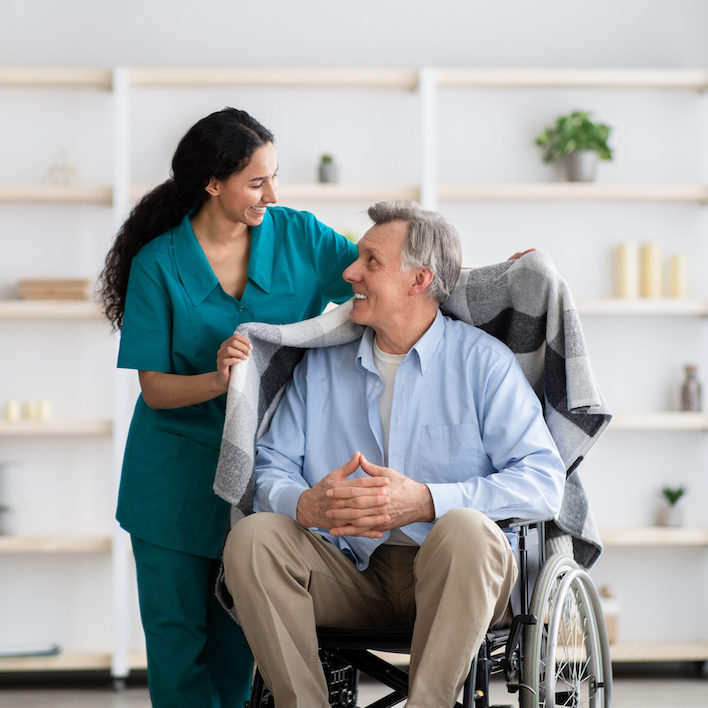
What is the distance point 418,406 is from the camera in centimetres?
198

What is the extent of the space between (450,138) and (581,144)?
52 cm

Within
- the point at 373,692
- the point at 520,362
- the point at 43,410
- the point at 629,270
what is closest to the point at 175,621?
the point at 520,362

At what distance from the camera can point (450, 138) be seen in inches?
155

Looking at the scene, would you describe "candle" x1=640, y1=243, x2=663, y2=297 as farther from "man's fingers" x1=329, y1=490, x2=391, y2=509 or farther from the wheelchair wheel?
"man's fingers" x1=329, y1=490, x2=391, y2=509

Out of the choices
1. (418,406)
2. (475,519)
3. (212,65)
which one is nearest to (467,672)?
(475,519)

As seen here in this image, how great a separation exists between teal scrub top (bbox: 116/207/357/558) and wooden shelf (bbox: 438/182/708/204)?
168 centimetres

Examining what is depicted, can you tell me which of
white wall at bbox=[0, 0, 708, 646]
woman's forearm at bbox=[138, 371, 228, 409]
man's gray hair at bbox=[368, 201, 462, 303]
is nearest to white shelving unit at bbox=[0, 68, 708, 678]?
white wall at bbox=[0, 0, 708, 646]

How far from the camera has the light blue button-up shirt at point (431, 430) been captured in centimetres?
181

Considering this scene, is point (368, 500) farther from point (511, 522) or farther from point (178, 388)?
point (178, 388)

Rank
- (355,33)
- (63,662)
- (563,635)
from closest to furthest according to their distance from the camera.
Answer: (563,635), (63,662), (355,33)

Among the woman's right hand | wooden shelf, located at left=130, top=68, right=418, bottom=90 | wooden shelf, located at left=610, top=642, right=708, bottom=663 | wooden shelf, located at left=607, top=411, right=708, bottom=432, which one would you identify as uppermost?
wooden shelf, located at left=130, top=68, right=418, bottom=90

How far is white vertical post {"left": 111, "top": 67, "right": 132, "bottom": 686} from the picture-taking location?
3.46 metres

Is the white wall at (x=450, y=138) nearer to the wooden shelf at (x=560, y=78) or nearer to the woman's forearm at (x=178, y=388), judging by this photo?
the wooden shelf at (x=560, y=78)

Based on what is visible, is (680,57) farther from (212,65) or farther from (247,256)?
(247,256)
